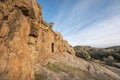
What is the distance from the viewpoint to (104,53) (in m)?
97.1

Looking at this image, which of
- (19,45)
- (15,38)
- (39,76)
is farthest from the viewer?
(39,76)

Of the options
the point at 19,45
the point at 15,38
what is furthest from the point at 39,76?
the point at 15,38

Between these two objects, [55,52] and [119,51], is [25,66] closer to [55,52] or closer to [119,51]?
[55,52]

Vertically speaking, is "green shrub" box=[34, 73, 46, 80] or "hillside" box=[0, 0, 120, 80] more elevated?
"hillside" box=[0, 0, 120, 80]

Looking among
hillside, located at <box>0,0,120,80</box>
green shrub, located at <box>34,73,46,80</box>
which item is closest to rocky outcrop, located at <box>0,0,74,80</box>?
hillside, located at <box>0,0,120,80</box>

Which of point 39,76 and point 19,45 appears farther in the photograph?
point 39,76

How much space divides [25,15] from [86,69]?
24.5 m

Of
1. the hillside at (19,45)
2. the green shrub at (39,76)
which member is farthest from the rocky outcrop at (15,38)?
the green shrub at (39,76)

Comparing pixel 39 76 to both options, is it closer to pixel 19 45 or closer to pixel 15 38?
pixel 19 45


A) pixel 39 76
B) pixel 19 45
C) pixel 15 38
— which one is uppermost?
pixel 15 38

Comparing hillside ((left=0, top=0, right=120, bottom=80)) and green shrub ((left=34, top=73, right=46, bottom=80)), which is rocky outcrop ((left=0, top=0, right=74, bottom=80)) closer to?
hillside ((left=0, top=0, right=120, bottom=80))

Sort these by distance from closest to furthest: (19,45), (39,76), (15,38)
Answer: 1. (15,38)
2. (19,45)
3. (39,76)

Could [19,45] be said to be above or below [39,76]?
above

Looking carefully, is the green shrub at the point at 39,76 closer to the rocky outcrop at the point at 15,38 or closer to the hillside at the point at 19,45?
the hillside at the point at 19,45
